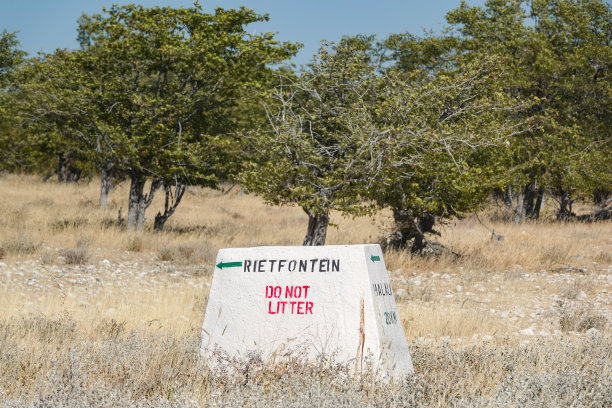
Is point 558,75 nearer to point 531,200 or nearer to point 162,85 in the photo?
point 531,200

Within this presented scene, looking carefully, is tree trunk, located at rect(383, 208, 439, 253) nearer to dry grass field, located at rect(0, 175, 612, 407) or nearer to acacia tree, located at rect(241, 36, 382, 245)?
dry grass field, located at rect(0, 175, 612, 407)

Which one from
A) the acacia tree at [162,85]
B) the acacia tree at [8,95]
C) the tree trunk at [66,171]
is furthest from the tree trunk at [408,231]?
the tree trunk at [66,171]

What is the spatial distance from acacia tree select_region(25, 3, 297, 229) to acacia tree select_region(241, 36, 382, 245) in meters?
3.42

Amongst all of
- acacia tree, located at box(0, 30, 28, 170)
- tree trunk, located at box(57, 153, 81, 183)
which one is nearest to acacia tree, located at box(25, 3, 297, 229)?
acacia tree, located at box(0, 30, 28, 170)

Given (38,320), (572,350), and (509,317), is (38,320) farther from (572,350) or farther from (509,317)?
(509,317)

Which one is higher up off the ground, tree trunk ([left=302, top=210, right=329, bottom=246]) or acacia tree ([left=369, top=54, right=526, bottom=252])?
acacia tree ([left=369, top=54, right=526, bottom=252])

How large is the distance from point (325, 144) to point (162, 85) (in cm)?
615

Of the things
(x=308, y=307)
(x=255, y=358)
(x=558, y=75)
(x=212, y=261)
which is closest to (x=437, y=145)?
(x=212, y=261)

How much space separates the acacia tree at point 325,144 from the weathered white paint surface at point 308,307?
664cm

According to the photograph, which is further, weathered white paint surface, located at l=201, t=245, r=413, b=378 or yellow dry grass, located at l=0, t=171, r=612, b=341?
yellow dry grass, located at l=0, t=171, r=612, b=341

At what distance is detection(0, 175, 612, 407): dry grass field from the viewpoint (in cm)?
469

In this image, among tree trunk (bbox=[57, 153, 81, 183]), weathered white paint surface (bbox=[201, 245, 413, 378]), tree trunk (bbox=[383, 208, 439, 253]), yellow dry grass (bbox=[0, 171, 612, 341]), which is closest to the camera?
weathered white paint surface (bbox=[201, 245, 413, 378])

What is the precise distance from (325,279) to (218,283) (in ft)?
3.32

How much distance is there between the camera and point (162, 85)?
1778 centimetres
